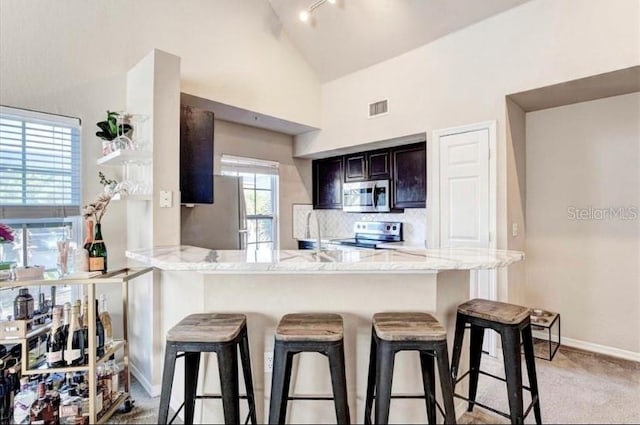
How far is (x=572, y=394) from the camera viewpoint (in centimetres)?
235

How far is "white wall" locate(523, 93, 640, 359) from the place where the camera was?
295 cm

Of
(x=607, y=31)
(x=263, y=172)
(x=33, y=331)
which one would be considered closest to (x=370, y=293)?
(x=33, y=331)

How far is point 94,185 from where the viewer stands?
2729 millimetres

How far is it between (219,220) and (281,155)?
185 centimetres

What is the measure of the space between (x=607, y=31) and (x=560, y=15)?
0.35 metres

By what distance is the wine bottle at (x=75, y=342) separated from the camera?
198cm

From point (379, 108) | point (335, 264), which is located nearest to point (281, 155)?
point (379, 108)

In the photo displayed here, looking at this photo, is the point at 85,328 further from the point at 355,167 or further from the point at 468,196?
the point at 355,167

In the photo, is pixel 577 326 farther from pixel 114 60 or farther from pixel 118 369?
pixel 114 60

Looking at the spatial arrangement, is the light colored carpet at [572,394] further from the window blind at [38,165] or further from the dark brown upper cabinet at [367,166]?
the dark brown upper cabinet at [367,166]

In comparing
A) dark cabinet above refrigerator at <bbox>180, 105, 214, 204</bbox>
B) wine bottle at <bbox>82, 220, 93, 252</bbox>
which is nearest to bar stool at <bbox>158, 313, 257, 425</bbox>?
wine bottle at <bbox>82, 220, 93, 252</bbox>

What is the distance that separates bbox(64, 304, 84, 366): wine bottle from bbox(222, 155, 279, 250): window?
258 centimetres

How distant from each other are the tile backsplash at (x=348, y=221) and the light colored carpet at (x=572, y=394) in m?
1.79

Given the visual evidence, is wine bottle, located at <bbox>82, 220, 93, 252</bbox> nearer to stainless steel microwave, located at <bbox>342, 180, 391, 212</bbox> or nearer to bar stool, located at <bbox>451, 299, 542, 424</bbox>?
bar stool, located at <bbox>451, 299, 542, 424</bbox>
